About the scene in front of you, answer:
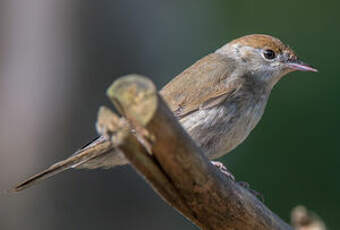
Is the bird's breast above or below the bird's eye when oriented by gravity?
below

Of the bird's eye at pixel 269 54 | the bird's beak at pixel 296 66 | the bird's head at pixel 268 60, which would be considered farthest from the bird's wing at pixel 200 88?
the bird's beak at pixel 296 66

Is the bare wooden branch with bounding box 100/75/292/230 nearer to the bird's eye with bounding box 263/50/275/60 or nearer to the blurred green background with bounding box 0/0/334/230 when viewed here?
the bird's eye with bounding box 263/50/275/60

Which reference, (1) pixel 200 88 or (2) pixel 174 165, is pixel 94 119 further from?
(2) pixel 174 165

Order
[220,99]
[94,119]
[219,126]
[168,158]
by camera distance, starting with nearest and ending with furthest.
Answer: [168,158], [219,126], [220,99], [94,119]

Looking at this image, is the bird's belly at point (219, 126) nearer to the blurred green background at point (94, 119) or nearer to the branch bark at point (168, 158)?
the branch bark at point (168, 158)

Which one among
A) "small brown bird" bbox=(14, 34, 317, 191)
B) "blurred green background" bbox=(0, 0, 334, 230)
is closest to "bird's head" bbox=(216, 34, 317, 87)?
"small brown bird" bbox=(14, 34, 317, 191)

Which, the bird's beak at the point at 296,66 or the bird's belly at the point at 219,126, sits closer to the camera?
the bird's belly at the point at 219,126

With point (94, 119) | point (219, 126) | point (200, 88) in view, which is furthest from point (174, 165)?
point (94, 119)
